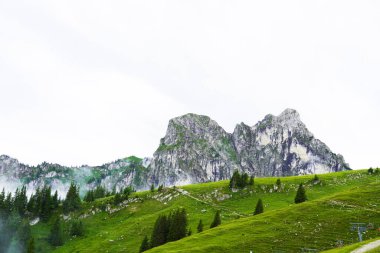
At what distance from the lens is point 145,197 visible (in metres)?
183

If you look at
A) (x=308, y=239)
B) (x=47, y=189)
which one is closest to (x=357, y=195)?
(x=308, y=239)

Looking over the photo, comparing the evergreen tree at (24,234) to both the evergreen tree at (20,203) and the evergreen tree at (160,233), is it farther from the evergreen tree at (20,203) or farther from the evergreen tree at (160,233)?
the evergreen tree at (160,233)

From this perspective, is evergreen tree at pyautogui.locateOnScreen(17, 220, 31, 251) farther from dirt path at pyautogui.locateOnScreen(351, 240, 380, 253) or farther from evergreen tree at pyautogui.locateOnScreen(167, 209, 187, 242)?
dirt path at pyautogui.locateOnScreen(351, 240, 380, 253)

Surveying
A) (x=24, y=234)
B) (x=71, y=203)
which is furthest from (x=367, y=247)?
(x=71, y=203)

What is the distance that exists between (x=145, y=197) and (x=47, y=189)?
49.8 metres

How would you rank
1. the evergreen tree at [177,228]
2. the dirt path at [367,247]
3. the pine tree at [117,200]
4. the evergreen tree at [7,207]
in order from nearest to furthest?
the dirt path at [367,247], the evergreen tree at [177,228], the evergreen tree at [7,207], the pine tree at [117,200]

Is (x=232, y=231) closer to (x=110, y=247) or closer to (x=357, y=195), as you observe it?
(x=357, y=195)

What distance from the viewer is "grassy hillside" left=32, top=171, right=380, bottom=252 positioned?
70.9 m

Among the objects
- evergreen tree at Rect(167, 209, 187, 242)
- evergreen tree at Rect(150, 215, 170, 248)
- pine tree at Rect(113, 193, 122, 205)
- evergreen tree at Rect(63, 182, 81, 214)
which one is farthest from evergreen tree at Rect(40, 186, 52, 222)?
evergreen tree at Rect(167, 209, 187, 242)

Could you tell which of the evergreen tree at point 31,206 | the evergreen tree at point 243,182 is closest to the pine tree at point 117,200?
the evergreen tree at point 31,206

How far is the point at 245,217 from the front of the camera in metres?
111

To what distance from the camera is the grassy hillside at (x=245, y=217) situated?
70938 mm

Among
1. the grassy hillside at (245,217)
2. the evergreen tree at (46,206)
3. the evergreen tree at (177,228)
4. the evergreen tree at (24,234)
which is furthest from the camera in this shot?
the evergreen tree at (46,206)

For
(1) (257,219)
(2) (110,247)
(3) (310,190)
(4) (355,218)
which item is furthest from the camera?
(3) (310,190)
